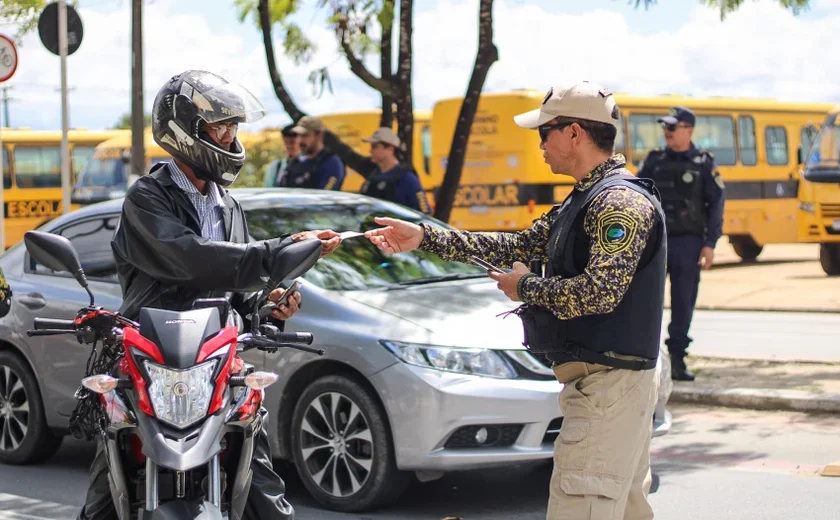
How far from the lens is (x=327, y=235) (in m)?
4.13

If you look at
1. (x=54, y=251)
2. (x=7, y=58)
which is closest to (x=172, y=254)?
(x=54, y=251)

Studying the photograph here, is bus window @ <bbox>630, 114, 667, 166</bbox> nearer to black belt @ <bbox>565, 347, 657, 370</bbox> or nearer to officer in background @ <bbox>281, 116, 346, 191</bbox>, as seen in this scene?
officer in background @ <bbox>281, 116, 346, 191</bbox>

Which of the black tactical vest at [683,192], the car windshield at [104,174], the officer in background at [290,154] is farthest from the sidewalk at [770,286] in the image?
the car windshield at [104,174]

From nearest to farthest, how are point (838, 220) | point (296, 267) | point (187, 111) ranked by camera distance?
point (296, 267) < point (187, 111) < point (838, 220)

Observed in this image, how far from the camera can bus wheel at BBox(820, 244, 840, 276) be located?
20391 mm

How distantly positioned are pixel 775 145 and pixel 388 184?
16.8 meters

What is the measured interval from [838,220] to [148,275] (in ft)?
57.9

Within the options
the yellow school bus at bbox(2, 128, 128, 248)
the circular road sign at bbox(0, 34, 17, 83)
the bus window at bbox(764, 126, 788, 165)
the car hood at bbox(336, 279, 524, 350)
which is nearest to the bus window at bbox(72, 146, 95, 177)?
the yellow school bus at bbox(2, 128, 128, 248)

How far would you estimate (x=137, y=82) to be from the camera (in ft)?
54.3

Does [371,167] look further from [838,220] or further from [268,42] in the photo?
[838,220]

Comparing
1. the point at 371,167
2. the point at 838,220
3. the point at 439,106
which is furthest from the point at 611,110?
the point at 439,106

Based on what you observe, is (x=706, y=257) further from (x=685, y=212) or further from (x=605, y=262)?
(x=605, y=262)

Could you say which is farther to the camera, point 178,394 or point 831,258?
point 831,258

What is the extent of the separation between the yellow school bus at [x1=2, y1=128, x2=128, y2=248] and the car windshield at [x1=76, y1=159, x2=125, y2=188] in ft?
3.75
